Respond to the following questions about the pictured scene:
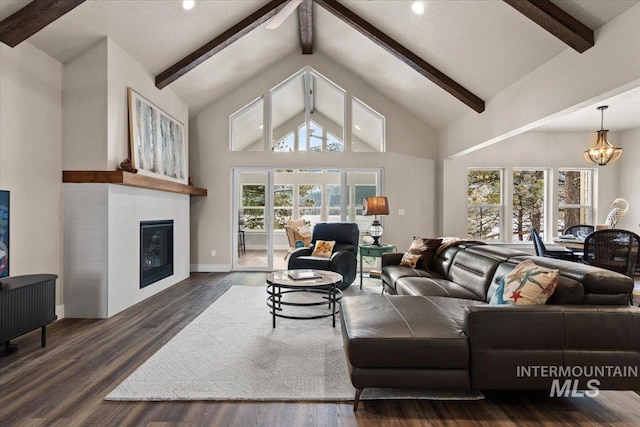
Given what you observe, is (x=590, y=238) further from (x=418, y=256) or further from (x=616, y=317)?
(x=616, y=317)

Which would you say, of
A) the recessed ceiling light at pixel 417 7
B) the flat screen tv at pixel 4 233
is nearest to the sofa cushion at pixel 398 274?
the recessed ceiling light at pixel 417 7

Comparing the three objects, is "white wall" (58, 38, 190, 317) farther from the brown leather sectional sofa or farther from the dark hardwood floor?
the brown leather sectional sofa

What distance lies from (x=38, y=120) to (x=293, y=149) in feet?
13.4

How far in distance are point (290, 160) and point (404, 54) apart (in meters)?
2.86

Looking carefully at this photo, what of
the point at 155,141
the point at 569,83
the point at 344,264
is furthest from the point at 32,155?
the point at 569,83

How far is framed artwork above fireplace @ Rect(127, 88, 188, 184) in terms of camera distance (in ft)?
14.6

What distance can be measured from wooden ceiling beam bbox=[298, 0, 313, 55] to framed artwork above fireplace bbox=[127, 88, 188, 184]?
2611mm

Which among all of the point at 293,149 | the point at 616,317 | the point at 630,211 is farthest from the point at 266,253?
the point at 630,211

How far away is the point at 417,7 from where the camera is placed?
13.7ft

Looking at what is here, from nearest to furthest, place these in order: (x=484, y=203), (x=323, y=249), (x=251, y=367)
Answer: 1. (x=251, y=367)
2. (x=323, y=249)
3. (x=484, y=203)

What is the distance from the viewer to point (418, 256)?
14.6 feet

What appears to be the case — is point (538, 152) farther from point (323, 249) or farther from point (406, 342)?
point (406, 342)

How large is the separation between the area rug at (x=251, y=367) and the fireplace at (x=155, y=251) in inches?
59.2

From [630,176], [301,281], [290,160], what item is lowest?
[301,281]
